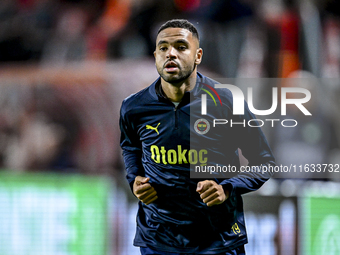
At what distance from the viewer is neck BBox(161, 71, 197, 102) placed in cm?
221

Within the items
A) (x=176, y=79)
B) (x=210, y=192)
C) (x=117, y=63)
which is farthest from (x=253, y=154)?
(x=117, y=63)

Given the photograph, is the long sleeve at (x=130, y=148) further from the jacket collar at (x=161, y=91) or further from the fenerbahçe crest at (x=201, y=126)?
the fenerbahçe crest at (x=201, y=126)

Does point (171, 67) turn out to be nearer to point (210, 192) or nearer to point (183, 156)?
point (183, 156)

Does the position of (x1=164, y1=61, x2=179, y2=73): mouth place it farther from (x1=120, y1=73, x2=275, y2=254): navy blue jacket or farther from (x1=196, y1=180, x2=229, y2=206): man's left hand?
(x1=196, y1=180, x2=229, y2=206): man's left hand

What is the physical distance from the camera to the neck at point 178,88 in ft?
7.26

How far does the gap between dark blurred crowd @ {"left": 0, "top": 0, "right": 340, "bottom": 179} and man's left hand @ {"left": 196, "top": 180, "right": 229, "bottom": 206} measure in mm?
2968

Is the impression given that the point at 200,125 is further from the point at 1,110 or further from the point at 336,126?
the point at 1,110

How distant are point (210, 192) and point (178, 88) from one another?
0.61 m

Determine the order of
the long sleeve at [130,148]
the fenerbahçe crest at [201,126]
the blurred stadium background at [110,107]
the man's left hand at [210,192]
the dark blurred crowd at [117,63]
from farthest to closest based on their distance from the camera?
the dark blurred crowd at [117,63] < the blurred stadium background at [110,107] < the long sleeve at [130,148] < the fenerbahçe crest at [201,126] < the man's left hand at [210,192]

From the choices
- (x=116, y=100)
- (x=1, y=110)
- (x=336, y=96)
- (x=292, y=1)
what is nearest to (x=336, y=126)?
(x=336, y=96)

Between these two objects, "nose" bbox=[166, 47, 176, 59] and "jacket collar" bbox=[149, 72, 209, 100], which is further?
"jacket collar" bbox=[149, 72, 209, 100]

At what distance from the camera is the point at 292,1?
5430 millimetres

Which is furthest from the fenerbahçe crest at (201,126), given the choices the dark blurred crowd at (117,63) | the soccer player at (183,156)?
the dark blurred crowd at (117,63)

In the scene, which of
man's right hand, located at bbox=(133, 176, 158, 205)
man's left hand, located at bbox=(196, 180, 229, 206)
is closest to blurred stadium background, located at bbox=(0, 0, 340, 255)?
man's right hand, located at bbox=(133, 176, 158, 205)
